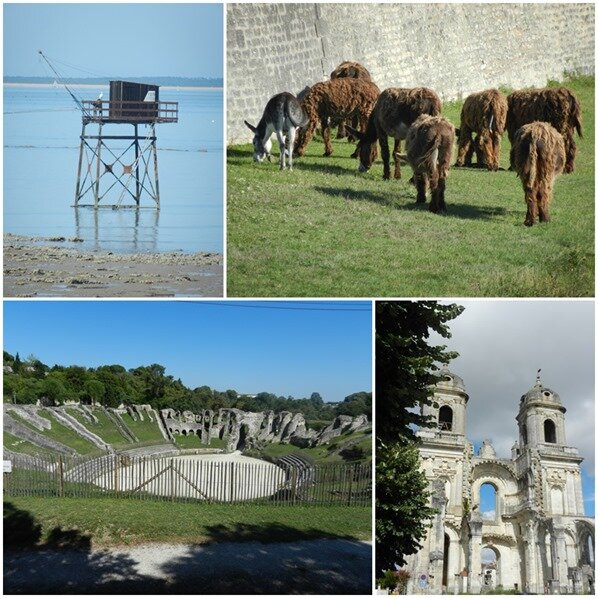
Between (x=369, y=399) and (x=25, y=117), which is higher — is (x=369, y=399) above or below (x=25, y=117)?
below

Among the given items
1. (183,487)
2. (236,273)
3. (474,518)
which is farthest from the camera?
(474,518)

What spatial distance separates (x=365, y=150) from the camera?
18484 mm

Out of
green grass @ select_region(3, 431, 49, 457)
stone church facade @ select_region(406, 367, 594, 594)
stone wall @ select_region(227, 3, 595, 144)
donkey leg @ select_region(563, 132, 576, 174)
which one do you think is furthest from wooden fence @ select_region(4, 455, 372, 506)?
donkey leg @ select_region(563, 132, 576, 174)

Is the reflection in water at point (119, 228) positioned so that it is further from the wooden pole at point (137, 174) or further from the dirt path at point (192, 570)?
the dirt path at point (192, 570)

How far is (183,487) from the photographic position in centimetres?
1806

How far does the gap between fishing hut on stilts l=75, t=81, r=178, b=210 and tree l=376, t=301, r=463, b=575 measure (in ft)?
13.1

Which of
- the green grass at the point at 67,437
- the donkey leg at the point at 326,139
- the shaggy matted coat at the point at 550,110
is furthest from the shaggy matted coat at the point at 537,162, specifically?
the green grass at the point at 67,437

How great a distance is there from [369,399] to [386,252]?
213 centimetres

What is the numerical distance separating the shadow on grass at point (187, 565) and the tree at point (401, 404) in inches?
26.6

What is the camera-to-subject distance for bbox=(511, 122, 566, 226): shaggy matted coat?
17812 millimetres

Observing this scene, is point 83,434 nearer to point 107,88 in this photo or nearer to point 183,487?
point 183,487

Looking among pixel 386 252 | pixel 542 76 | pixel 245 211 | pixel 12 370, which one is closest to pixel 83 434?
pixel 12 370

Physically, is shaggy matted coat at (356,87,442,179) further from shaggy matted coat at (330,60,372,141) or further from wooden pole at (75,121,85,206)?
wooden pole at (75,121,85,206)

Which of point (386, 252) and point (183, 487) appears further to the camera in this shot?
Answer: point (183, 487)
